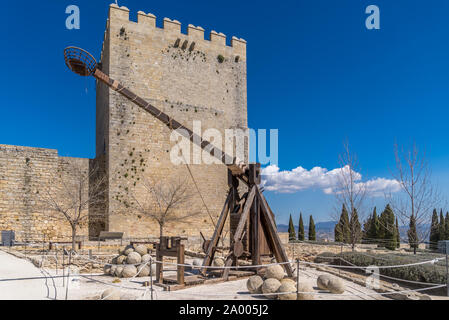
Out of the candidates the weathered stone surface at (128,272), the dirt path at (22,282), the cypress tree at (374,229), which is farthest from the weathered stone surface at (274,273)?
the cypress tree at (374,229)

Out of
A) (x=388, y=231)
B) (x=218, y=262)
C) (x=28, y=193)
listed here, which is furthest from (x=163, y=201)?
(x=388, y=231)

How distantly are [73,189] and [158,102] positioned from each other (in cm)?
672

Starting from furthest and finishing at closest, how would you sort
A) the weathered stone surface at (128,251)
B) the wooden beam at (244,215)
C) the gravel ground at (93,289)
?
the weathered stone surface at (128,251)
the wooden beam at (244,215)
the gravel ground at (93,289)

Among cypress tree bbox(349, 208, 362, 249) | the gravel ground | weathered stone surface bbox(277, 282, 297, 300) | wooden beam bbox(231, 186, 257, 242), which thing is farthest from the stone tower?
weathered stone surface bbox(277, 282, 297, 300)

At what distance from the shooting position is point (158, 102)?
22109 millimetres

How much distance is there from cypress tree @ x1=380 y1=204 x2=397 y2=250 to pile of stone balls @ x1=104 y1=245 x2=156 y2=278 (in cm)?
1917

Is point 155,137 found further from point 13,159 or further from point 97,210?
point 13,159

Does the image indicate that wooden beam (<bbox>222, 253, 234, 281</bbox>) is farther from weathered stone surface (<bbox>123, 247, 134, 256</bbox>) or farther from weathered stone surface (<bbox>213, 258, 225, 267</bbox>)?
weathered stone surface (<bbox>123, 247, 134, 256</bbox>)

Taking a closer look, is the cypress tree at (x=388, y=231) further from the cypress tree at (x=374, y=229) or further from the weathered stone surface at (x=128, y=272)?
the weathered stone surface at (x=128, y=272)

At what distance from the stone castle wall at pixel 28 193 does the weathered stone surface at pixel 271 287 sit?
14322 millimetres

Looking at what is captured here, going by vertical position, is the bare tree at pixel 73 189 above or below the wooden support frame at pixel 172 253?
above

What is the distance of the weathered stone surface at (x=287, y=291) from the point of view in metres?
6.92

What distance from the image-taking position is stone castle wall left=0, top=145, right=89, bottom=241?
18.6 m
